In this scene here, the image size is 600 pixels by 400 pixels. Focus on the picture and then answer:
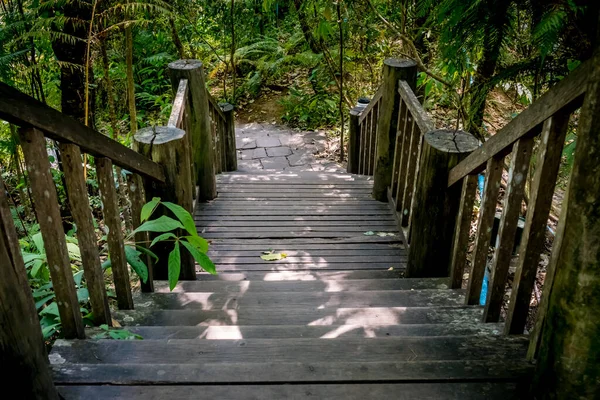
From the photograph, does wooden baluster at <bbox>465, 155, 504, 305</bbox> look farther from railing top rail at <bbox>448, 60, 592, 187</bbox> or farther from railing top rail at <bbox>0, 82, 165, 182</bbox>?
railing top rail at <bbox>0, 82, 165, 182</bbox>

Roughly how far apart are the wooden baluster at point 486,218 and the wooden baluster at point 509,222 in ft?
0.57

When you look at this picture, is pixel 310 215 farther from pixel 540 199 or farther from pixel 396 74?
pixel 540 199

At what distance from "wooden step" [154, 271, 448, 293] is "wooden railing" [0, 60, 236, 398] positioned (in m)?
0.17

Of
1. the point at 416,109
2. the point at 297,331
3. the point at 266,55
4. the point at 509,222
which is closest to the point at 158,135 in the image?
the point at 297,331

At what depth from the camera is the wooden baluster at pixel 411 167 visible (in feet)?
11.5

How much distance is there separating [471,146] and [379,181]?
1.84 metres

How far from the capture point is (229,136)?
21.3ft

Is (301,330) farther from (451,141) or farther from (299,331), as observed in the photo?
(451,141)

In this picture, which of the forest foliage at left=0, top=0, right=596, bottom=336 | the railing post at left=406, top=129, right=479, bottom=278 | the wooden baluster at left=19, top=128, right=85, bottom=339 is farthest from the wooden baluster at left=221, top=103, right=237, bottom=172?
the wooden baluster at left=19, top=128, right=85, bottom=339

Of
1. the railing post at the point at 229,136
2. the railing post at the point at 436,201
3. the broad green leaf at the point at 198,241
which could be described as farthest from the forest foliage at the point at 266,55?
the railing post at the point at 229,136

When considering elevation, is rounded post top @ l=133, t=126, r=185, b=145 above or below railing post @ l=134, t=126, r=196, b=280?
above

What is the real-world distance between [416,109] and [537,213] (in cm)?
171

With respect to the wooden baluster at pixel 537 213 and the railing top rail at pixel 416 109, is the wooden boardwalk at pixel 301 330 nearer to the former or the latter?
the wooden baluster at pixel 537 213

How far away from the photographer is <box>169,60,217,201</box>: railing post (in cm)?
413
